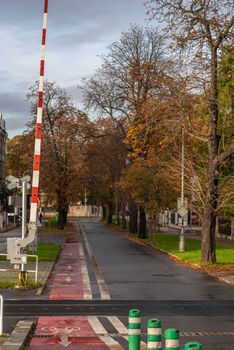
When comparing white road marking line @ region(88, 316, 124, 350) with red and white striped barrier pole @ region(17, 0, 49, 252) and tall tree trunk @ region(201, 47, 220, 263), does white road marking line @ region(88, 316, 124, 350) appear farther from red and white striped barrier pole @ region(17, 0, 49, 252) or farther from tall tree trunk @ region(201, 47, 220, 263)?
tall tree trunk @ region(201, 47, 220, 263)

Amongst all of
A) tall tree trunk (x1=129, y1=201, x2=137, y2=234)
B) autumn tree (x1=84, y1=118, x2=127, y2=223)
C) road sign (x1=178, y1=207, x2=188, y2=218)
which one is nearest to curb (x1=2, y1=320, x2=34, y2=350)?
road sign (x1=178, y1=207, x2=188, y2=218)

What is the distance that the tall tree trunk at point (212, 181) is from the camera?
1079 inches

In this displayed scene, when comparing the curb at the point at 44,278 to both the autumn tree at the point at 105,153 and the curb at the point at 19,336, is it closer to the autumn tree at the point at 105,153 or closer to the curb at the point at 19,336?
the curb at the point at 19,336

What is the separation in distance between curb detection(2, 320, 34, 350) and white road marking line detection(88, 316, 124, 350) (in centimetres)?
125

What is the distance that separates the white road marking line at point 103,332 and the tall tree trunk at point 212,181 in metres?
14.7

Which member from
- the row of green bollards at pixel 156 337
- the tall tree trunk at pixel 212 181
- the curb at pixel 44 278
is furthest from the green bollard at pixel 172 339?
the tall tree trunk at pixel 212 181

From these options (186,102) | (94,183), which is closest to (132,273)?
(186,102)

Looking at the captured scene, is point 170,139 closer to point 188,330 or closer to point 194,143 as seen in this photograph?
point 194,143

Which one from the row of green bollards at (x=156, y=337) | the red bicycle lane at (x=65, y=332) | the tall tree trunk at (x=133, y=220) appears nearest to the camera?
the row of green bollards at (x=156, y=337)

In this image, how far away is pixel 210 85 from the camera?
27.9 meters

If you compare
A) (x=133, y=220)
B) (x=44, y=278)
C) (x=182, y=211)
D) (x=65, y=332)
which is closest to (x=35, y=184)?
(x=44, y=278)

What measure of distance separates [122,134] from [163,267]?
3272cm

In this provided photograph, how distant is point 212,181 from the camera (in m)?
27.8

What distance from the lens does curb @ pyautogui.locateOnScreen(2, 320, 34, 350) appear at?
9980 millimetres
